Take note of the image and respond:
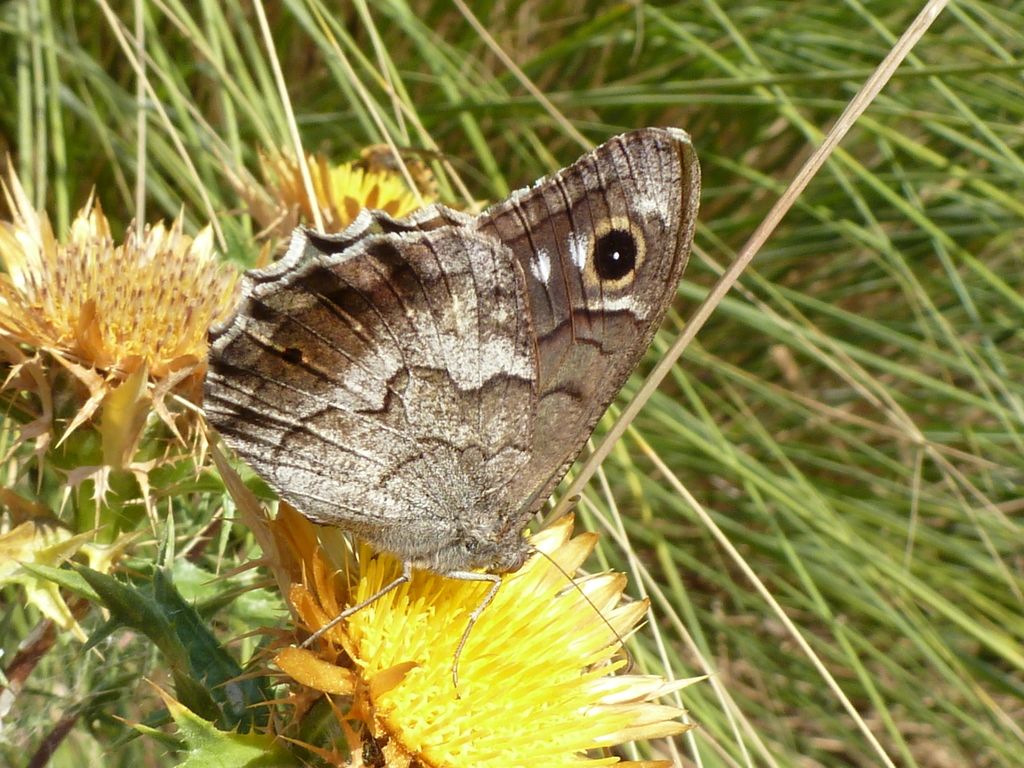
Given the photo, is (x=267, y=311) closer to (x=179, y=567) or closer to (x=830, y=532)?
(x=179, y=567)

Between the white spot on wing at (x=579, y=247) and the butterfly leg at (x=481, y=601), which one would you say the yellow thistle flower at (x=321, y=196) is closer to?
the white spot on wing at (x=579, y=247)

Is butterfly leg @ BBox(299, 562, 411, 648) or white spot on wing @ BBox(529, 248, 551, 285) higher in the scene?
white spot on wing @ BBox(529, 248, 551, 285)

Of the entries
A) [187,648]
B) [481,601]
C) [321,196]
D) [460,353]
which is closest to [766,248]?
[321,196]

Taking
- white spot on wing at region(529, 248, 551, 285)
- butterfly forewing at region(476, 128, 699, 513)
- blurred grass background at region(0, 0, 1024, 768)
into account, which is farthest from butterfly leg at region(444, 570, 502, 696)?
blurred grass background at region(0, 0, 1024, 768)

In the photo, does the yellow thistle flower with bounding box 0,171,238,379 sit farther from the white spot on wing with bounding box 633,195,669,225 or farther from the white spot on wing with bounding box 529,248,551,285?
the white spot on wing with bounding box 633,195,669,225

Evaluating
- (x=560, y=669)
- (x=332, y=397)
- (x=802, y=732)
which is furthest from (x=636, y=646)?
(x=802, y=732)

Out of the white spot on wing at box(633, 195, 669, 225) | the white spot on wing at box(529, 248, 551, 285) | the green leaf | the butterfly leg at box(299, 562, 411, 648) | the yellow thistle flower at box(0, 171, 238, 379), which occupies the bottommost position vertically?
the green leaf

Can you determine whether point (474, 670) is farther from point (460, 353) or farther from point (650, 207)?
point (650, 207)
